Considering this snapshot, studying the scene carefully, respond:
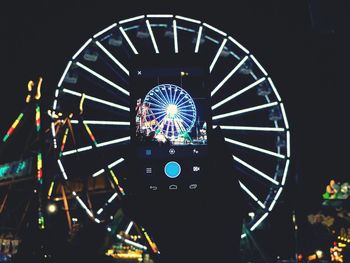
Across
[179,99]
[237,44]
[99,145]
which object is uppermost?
[237,44]

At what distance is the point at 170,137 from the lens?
8.27 meters

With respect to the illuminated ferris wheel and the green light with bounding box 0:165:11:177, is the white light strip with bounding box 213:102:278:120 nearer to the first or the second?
the illuminated ferris wheel

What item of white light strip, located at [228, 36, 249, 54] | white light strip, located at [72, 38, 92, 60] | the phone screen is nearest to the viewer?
the phone screen

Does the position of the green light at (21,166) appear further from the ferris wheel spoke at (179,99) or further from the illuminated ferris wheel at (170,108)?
the ferris wheel spoke at (179,99)

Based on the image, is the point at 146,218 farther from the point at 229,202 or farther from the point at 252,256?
the point at 252,256

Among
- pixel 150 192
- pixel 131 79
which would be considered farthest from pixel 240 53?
pixel 150 192

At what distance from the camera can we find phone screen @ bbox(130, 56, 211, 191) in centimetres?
625

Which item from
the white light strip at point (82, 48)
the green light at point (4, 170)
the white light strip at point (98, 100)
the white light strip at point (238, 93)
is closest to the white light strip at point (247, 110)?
the white light strip at point (238, 93)

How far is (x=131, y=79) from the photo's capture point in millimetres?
7344

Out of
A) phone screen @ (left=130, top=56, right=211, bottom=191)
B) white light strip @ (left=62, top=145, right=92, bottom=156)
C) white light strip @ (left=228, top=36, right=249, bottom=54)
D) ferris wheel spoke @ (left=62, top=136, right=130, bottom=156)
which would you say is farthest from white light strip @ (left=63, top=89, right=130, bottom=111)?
phone screen @ (left=130, top=56, right=211, bottom=191)

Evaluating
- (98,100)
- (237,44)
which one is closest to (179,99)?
(98,100)

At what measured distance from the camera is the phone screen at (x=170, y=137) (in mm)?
6254

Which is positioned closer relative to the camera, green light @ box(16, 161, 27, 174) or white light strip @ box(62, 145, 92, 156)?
green light @ box(16, 161, 27, 174)

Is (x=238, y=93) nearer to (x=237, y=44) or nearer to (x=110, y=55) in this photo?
(x=237, y=44)
